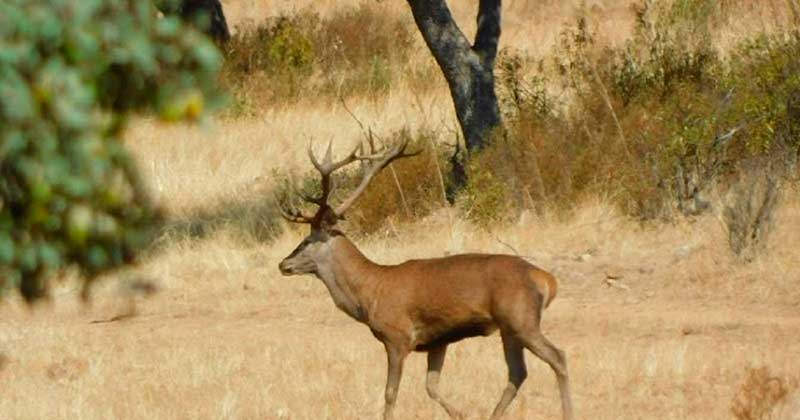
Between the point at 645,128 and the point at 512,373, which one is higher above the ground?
the point at 645,128

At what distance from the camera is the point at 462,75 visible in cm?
1852

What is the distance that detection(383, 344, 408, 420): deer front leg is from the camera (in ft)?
36.0

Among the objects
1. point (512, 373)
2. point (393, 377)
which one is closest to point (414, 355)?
point (393, 377)

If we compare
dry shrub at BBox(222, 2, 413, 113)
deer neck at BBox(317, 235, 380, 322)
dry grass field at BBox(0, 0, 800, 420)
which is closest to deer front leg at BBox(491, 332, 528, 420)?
dry grass field at BBox(0, 0, 800, 420)

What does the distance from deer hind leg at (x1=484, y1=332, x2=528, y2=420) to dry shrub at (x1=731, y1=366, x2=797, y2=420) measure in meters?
1.25


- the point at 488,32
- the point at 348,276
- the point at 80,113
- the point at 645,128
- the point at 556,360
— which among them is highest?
the point at 80,113

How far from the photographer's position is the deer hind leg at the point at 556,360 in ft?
34.7

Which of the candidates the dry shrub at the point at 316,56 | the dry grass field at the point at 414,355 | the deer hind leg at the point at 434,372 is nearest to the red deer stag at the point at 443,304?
the deer hind leg at the point at 434,372

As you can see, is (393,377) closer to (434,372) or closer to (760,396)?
(434,372)

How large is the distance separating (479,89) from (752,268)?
4712 mm

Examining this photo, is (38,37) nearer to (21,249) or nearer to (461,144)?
(21,249)

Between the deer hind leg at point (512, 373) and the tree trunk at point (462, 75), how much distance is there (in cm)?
745

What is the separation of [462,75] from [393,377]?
311 inches

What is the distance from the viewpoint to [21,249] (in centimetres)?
407
